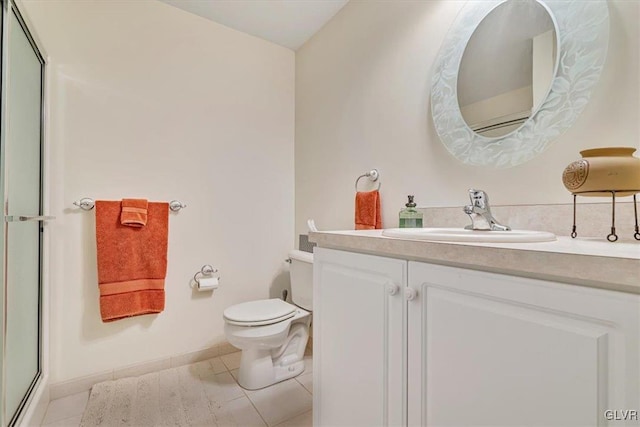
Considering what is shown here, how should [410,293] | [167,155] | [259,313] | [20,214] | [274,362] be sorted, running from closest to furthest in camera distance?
1. [410,293]
2. [20,214]
3. [259,313]
4. [274,362]
5. [167,155]

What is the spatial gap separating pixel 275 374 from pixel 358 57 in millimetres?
1938

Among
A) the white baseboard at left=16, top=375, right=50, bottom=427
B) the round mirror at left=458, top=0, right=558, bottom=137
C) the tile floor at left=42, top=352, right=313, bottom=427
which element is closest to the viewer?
the round mirror at left=458, top=0, right=558, bottom=137

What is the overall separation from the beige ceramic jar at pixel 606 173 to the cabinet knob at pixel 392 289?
21.3 inches

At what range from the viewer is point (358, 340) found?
912 millimetres

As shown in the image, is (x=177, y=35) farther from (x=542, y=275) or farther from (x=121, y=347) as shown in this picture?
(x=542, y=275)

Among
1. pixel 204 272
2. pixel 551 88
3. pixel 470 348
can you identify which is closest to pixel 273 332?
pixel 204 272

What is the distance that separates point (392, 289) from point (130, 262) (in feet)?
5.18

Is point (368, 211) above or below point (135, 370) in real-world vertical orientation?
above

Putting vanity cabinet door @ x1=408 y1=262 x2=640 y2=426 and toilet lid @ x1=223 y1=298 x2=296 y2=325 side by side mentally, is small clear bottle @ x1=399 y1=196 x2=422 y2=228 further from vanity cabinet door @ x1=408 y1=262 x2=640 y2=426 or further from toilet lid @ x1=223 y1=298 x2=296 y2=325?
toilet lid @ x1=223 y1=298 x2=296 y2=325

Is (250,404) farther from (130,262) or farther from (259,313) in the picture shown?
(130,262)

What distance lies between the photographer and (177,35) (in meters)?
1.90

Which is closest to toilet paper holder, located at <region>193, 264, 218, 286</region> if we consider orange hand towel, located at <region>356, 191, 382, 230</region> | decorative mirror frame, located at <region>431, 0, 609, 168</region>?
orange hand towel, located at <region>356, 191, 382, 230</region>

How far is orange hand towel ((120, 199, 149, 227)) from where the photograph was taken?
5.44 ft

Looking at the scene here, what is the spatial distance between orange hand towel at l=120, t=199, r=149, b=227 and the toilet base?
97cm
